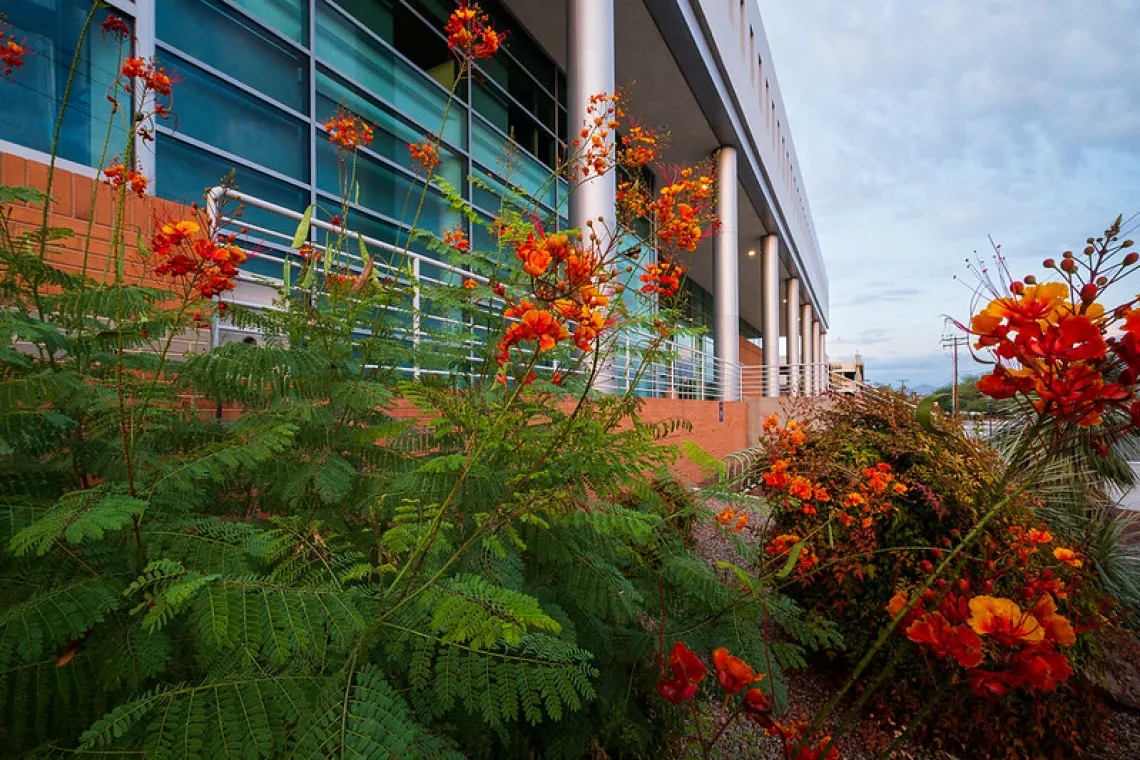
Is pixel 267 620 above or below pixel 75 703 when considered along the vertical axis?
above

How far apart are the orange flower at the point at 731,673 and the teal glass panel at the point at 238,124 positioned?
218 inches

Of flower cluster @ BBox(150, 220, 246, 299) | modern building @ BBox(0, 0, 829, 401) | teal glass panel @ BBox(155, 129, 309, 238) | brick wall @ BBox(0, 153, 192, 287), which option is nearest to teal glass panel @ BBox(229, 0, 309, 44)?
modern building @ BBox(0, 0, 829, 401)

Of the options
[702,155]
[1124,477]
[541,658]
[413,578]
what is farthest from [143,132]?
[702,155]

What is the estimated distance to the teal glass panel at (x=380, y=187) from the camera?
5898 mm

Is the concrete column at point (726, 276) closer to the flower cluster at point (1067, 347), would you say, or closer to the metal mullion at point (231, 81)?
the metal mullion at point (231, 81)

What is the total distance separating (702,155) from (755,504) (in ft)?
40.7

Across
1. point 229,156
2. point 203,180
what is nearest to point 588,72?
point 229,156

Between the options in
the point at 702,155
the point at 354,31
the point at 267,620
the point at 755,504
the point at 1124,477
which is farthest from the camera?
the point at 702,155

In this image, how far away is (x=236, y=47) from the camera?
16.6ft

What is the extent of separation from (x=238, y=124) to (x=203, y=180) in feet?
2.41

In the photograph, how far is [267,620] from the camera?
32.0 inches

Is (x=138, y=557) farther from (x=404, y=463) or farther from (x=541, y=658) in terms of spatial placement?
(x=541, y=658)

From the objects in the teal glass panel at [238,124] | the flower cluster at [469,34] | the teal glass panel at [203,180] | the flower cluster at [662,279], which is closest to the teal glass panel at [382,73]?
the teal glass panel at [238,124]

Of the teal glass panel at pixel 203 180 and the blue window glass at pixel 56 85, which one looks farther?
the teal glass panel at pixel 203 180
